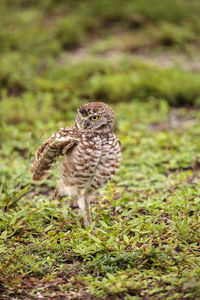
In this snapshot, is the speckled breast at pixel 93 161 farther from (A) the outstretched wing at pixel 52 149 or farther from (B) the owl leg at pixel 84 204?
(B) the owl leg at pixel 84 204

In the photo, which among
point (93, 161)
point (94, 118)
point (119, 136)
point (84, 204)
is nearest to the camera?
point (93, 161)

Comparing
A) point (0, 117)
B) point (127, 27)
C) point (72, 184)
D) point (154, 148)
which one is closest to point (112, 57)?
point (127, 27)

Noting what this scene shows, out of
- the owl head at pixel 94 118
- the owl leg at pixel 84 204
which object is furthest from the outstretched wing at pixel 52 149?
the owl leg at pixel 84 204

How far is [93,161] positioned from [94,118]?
0.40 meters

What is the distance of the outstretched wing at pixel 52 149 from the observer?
4004mm

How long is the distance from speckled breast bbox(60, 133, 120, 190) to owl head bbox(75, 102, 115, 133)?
7cm

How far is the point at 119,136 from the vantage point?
6.68 m

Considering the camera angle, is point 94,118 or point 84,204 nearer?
point 94,118

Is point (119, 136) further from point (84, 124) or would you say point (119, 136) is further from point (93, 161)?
point (93, 161)

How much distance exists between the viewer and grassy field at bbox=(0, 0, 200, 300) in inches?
132

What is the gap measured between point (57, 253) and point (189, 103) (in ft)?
16.8

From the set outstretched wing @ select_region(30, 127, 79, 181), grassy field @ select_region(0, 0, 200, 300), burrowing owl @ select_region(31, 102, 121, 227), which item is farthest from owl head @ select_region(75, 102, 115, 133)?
grassy field @ select_region(0, 0, 200, 300)

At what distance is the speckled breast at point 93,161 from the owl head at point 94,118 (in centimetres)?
Result: 7

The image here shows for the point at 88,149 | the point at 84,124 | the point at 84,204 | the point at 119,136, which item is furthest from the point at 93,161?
the point at 119,136
